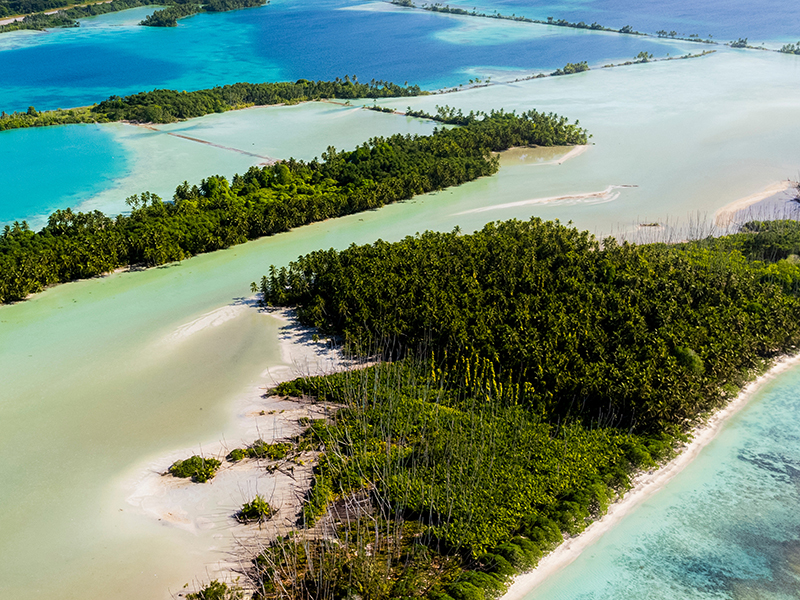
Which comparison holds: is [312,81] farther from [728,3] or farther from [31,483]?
[728,3]

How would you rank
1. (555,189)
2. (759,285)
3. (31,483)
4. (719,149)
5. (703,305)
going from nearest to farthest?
(31,483) < (703,305) < (759,285) < (555,189) < (719,149)

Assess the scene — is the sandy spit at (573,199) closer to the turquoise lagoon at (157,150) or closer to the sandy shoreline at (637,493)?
the turquoise lagoon at (157,150)

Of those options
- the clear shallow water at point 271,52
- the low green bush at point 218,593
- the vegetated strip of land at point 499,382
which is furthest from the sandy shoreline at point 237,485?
the clear shallow water at point 271,52

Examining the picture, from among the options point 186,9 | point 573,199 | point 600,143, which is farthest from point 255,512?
point 186,9

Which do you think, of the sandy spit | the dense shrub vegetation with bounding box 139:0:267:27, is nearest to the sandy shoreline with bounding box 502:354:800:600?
the sandy spit

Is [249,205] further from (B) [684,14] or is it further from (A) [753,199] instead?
(B) [684,14]

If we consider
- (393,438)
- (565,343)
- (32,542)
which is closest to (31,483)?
(32,542)
